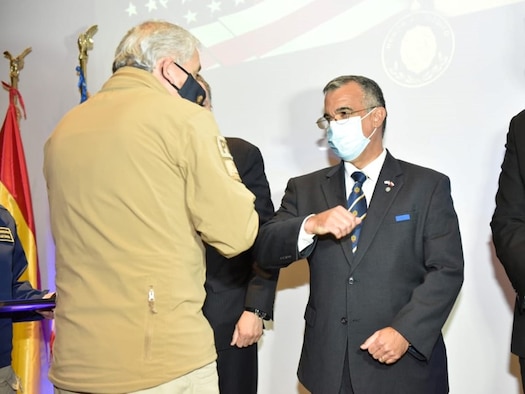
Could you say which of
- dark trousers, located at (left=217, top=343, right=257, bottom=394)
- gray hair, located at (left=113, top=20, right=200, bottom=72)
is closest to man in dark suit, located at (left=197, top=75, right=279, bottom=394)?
dark trousers, located at (left=217, top=343, right=257, bottom=394)

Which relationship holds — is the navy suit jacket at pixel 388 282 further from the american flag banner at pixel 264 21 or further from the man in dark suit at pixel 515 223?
the american flag banner at pixel 264 21

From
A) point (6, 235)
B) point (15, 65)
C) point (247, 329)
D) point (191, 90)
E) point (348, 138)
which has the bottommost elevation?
point (247, 329)

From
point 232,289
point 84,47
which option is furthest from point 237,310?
point 84,47

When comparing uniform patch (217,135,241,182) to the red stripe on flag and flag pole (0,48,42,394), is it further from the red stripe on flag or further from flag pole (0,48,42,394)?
flag pole (0,48,42,394)

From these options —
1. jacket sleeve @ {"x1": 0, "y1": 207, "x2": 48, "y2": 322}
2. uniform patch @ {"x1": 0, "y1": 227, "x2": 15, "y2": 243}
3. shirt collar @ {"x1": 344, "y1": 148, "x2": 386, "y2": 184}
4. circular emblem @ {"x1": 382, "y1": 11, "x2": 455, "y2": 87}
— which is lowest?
jacket sleeve @ {"x1": 0, "y1": 207, "x2": 48, "y2": 322}

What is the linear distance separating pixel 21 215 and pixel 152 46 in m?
2.23

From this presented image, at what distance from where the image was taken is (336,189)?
250 centimetres

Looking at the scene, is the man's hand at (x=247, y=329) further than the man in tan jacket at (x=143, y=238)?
Yes

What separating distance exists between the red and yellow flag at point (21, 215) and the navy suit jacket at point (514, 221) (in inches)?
97.4

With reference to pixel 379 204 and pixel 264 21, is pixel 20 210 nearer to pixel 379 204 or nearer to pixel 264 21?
pixel 264 21

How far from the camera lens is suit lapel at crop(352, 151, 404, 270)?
230 cm

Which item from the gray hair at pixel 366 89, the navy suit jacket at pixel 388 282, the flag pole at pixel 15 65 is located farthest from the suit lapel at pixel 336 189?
the flag pole at pixel 15 65

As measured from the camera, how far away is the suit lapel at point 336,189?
2.45m

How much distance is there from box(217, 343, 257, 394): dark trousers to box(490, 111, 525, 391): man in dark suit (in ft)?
3.28
